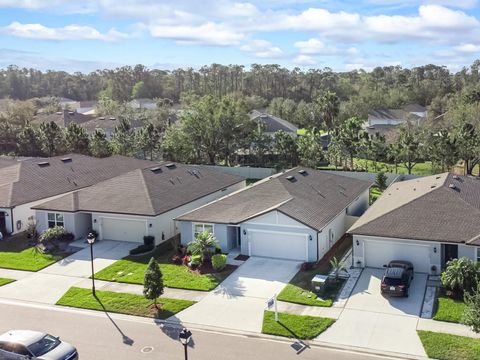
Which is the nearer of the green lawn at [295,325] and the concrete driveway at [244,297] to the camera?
the green lawn at [295,325]

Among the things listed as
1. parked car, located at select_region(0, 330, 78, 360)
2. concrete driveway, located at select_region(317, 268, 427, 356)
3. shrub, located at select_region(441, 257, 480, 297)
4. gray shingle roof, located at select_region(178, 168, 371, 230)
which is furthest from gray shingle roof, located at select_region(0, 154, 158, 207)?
shrub, located at select_region(441, 257, 480, 297)

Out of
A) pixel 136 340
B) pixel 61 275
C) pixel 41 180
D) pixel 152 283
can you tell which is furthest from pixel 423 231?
pixel 41 180

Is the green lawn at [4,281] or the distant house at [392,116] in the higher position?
the distant house at [392,116]

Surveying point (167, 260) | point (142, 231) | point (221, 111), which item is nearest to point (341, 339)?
point (167, 260)

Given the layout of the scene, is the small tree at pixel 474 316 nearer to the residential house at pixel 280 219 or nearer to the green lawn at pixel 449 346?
the green lawn at pixel 449 346

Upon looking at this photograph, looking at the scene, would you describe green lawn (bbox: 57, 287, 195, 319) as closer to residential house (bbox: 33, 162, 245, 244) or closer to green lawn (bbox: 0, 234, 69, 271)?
green lawn (bbox: 0, 234, 69, 271)

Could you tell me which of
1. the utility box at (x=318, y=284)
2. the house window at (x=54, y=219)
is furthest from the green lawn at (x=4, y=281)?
the utility box at (x=318, y=284)
